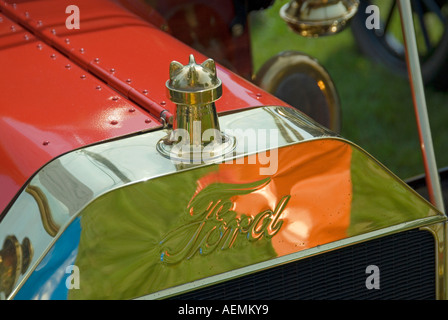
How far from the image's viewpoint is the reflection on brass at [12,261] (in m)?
1.28

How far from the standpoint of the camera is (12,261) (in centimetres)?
131

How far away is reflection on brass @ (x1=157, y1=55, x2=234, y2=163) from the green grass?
181 cm

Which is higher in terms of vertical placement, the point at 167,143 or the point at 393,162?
the point at 167,143

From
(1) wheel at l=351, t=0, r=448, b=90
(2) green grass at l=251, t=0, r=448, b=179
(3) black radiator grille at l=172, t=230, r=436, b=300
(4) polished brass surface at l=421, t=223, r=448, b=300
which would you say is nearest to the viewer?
(3) black radiator grille at l=172, t=230, r=436, b=300

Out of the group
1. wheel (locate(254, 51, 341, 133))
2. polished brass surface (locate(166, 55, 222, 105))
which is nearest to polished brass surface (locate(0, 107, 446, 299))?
polished brass surface (locate(166, 55, 222, 105))

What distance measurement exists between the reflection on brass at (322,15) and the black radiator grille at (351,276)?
2.22 ft

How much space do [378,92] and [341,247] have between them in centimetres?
236

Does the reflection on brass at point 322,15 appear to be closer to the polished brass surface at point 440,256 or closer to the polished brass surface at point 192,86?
the polished brass surface at point 440,256

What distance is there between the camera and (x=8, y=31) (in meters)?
1.81

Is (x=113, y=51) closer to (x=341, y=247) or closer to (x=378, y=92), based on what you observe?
(x=341, y=247)

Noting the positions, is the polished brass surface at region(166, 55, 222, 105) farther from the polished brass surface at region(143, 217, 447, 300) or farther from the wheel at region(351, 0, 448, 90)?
the wheel at region(351, 0, 448, 90)

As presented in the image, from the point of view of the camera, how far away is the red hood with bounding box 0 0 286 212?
146 cm

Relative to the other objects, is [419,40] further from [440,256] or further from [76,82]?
[76,82]

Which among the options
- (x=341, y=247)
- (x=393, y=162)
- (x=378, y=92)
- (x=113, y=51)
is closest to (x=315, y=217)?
(x=341, y=247)
